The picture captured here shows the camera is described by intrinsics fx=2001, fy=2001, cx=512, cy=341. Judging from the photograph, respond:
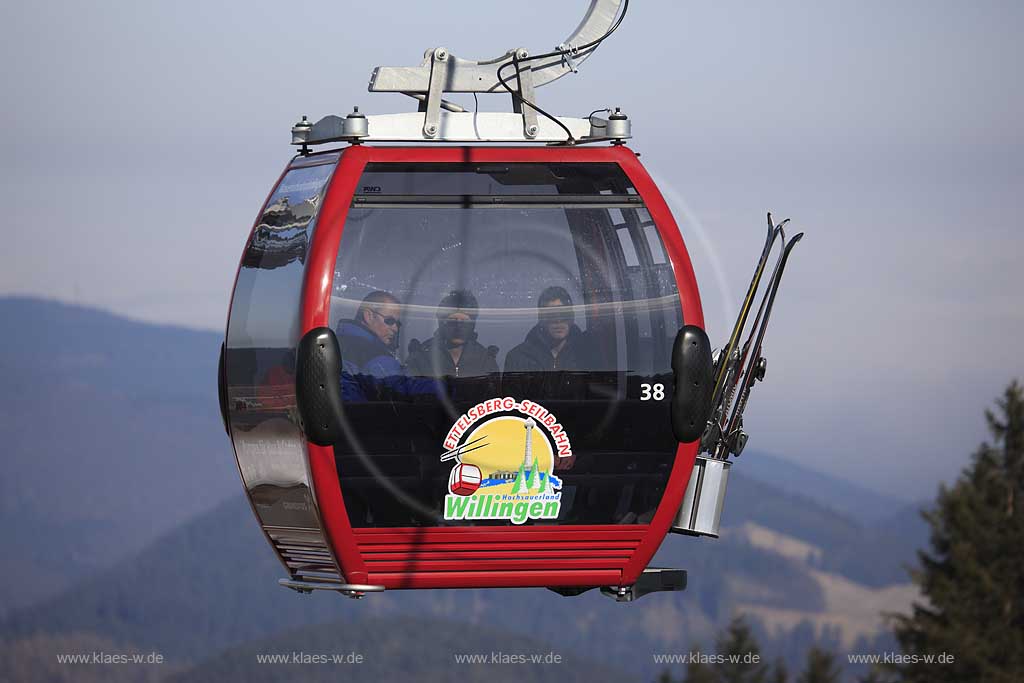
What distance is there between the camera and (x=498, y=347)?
33.6 feet

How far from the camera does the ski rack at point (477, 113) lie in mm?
10594

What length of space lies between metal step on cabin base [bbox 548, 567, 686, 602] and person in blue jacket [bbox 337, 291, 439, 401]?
157 cm

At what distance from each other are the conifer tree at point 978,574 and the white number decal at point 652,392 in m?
71.6

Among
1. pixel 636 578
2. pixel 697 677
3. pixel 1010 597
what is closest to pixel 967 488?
pixel 1010 597

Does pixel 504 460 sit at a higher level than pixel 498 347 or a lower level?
lower

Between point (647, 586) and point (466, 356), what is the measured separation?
5.98 ft

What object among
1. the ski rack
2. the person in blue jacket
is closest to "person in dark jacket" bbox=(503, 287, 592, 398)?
the person in blue jacket

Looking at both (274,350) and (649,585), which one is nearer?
(274,350)

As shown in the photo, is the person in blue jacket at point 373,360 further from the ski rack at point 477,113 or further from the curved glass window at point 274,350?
the ski rack at point 477,113

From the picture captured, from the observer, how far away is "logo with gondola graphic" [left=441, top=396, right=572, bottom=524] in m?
10.2

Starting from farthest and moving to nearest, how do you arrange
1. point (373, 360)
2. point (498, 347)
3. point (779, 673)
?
1. point (779, 673)
2. point (498, 347)
3. point (373, 360)

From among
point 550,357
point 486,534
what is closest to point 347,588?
point 486,534

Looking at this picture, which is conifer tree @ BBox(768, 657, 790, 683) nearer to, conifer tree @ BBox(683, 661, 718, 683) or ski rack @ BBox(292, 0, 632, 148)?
conifer tree @ BBox(683, 661, 718, 683)

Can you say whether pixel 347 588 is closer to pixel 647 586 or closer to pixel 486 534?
pixel 486 534
